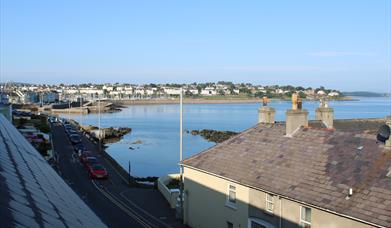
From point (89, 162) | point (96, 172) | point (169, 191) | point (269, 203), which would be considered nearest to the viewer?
point (269, 203)

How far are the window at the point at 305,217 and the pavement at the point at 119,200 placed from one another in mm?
8551

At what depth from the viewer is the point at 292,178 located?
1703cm

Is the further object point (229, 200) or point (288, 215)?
point (229, 200)

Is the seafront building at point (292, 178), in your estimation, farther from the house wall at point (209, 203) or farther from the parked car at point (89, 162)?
the parked car at point (89, 162)

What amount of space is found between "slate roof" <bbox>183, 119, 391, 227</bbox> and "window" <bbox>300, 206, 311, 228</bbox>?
1.24 feet

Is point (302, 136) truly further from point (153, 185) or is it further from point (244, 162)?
point (153, 185)

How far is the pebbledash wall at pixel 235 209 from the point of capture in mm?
14870

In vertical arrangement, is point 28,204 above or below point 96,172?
above

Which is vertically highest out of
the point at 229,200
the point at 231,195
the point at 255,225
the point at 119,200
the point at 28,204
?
the point at 28,204

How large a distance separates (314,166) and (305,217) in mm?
2201

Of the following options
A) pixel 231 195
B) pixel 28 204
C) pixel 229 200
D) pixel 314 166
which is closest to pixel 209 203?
pixel 229 200

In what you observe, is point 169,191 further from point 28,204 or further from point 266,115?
point 28,204

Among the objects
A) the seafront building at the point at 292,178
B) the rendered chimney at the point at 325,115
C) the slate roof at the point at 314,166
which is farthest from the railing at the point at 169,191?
the rendered chimney at the point at 325,115

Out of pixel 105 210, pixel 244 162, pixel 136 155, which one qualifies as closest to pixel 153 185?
pixel 105 210
